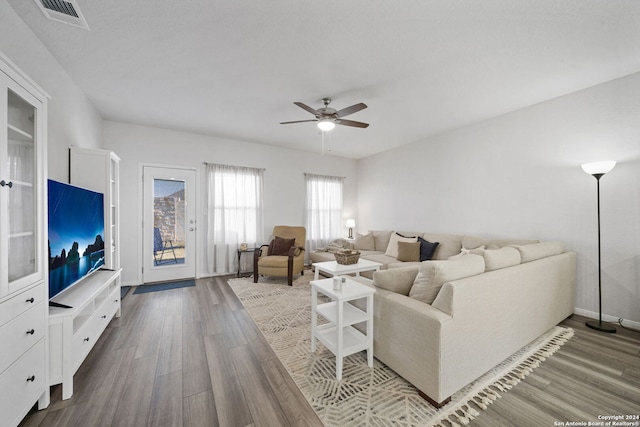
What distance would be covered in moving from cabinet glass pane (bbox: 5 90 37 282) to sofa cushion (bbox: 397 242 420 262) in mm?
4261

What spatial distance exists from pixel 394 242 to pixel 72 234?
4.51m

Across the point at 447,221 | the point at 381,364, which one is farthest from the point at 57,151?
the point at 447,221

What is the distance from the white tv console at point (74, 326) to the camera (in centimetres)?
166

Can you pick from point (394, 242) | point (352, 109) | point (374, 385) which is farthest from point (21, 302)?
point (394, 242)

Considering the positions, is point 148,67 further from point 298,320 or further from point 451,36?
point 298,320

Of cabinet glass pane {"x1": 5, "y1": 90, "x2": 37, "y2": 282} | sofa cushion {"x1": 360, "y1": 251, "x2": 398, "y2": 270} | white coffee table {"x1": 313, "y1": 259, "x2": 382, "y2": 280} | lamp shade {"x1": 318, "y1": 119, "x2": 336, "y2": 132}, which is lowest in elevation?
sofa cushion {"x1": 360, "y1": 251, "x2": 398, "y2": 270}

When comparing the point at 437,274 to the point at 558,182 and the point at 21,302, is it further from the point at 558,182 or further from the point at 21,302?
the point at 558,182

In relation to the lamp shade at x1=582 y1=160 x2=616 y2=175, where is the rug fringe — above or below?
below

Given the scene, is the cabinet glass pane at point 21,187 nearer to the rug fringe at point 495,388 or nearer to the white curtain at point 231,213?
the rug fringe at point 495,388

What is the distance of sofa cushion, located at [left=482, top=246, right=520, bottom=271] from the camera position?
6.72 ft

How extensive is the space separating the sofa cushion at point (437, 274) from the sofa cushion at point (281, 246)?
309 cm

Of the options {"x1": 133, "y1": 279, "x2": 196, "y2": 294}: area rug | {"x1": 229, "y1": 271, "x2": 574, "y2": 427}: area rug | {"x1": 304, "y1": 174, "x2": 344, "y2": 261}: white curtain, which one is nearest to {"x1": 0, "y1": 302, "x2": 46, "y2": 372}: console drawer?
{"x1": 229, "y1": 271, "x2": 574, "y2": 427}: area rug

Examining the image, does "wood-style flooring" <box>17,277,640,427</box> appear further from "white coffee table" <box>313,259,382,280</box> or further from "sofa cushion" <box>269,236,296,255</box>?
"sofa cushion" <box>269,236,296,255</box>

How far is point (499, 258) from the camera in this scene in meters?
Answer: 2.12
